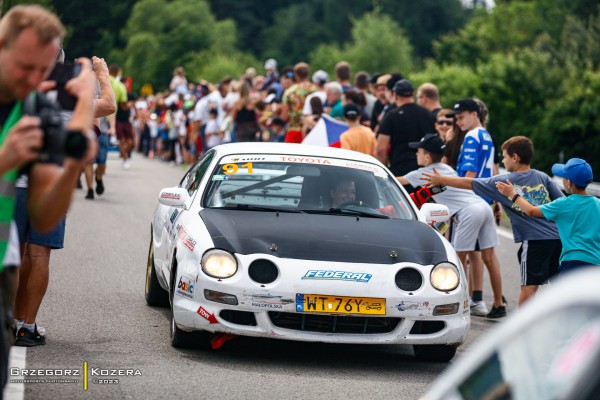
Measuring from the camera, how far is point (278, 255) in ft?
27.5

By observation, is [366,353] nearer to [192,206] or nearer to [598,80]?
[192,206]

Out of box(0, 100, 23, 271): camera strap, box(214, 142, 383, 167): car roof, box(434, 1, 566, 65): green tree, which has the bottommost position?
box(434, 1, 566, 65): green tree

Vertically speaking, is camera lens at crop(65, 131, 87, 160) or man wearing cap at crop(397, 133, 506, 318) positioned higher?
camera lens at crop(65, 131, 87, 160)

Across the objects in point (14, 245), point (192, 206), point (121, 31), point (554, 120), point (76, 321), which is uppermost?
point (14, 245)

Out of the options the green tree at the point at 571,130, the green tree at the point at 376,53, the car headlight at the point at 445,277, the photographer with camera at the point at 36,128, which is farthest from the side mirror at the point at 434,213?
the green tree at the point at 376,53

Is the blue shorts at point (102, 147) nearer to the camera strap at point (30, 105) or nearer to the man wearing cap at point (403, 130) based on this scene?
the man wearing cap at point (403, 130)

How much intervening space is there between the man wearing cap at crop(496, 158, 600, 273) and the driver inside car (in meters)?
→ 1.43

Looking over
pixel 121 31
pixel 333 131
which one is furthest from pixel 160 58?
pixel 333 131

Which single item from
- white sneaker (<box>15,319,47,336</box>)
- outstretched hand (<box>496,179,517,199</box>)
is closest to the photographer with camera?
white sneaker (<box>15,319,47,336</box>)

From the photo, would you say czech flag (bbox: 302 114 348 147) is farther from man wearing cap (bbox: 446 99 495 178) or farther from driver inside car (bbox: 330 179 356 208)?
driver inside car (bbox: 330 179 356 208)

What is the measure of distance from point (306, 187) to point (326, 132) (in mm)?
6505

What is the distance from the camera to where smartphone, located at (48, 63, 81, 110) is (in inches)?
210

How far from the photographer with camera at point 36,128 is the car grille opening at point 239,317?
361cm

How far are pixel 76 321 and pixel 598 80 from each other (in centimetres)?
2321
